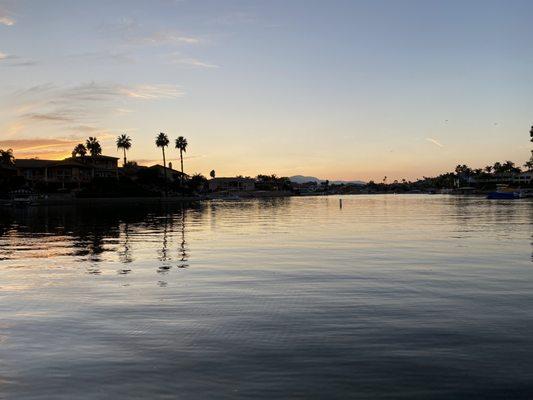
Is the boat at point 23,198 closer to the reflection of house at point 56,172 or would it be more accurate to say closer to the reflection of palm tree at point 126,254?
the reflection of house at point 56,172

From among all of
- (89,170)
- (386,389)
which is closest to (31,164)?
(89,170)

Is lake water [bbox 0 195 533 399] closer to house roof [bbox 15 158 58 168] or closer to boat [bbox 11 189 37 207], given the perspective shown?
boat [bbox 11 189 37 207]

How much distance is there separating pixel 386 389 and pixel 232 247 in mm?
27778

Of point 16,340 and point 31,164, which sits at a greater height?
point 31,164

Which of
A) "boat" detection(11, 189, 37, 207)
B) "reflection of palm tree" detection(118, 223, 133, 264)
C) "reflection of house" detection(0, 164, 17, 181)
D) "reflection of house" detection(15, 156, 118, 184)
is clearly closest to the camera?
"reflection of palm tree" detection(118, 223, 133, 264)

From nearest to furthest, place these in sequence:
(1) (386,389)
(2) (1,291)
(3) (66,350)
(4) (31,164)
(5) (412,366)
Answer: (1) (386,389)
(5) (412,366)
(3) (66,350)
(2) (1,291)
(4) (31,164)

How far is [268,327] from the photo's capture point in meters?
14.0

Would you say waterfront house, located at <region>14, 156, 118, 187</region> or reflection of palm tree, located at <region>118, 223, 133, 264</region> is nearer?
reflection of palm tree, located at <region>118, 223, 133, 264</region>

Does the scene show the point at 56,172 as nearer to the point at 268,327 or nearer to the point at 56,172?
the point at 56,172

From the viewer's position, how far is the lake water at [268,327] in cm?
973

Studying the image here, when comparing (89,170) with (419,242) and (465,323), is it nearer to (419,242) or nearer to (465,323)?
(419,242)

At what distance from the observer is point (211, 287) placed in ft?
67.4

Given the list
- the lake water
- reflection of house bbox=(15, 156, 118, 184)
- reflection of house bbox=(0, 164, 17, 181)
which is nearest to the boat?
reflection of house bbox=(0, 164, 17, 181)

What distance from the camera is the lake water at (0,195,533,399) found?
973 centimetres
